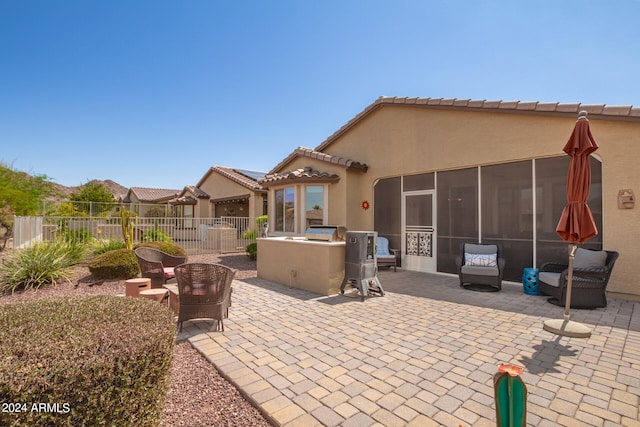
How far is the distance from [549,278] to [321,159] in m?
8.64

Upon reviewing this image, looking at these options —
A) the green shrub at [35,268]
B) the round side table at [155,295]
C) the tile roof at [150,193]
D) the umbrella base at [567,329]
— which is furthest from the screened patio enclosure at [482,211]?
the tile roof at [150,193]

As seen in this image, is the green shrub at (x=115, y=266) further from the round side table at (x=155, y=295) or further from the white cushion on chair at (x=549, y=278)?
the white cushion on chair at (x=549, y=278)

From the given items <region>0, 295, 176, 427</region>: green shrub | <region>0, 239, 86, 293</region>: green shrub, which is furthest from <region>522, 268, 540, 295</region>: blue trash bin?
<region>0, 239, 86, 293</region>: green shrub

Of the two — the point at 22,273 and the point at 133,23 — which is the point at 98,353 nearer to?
the point at 22,273

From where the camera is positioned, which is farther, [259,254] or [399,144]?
[399,144]

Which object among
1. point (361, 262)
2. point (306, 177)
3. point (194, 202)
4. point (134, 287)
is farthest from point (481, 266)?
point (194, 202)

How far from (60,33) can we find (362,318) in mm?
12299

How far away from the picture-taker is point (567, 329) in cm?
466

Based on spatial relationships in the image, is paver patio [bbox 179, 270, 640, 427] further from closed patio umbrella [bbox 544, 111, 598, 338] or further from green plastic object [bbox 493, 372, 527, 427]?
green plastic object [bbox 493, 372, 527, 427]

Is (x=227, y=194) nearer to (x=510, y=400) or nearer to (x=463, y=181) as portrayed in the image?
(x=463, y=181)

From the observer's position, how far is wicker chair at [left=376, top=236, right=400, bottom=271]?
10078 mm

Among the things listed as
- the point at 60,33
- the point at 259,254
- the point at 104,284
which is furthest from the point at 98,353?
the point at 60,33

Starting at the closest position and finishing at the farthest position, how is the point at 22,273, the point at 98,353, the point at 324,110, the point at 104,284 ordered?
the point at 98,353
the point at 22,273
the point at 104,284
the point at 324,110

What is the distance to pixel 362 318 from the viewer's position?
18.2ft
